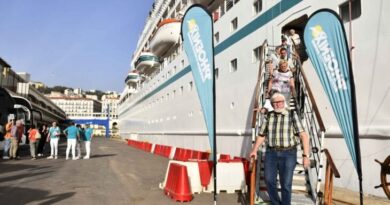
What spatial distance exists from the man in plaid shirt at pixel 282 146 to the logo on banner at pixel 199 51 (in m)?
2.19

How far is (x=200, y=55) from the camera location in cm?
776

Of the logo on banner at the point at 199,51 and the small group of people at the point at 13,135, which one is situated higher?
the logo on banner at the point at 199,51

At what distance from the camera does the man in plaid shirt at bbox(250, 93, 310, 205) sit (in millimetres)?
5473

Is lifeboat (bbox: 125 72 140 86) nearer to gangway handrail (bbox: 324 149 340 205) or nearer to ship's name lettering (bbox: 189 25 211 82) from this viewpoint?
ship's name lettering (bbox: 189 25 211 82)

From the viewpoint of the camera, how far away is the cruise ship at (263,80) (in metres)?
8.00

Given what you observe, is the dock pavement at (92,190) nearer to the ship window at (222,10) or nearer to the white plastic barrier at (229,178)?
the white plastic barrier at (229,178)

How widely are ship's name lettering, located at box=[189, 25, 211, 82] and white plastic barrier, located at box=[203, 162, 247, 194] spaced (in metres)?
2.20

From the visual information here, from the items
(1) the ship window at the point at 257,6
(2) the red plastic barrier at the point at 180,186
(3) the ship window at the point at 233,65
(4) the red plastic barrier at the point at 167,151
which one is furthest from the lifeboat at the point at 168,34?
(2) the red plastic barrier at the point at 180,186

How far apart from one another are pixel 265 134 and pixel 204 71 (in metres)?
2.32

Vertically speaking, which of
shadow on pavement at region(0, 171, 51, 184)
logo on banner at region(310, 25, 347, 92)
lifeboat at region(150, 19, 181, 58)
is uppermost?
lifeboat at region(150, 19, 181, 58)

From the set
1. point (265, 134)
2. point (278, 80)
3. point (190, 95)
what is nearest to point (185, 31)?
point (278, 80)

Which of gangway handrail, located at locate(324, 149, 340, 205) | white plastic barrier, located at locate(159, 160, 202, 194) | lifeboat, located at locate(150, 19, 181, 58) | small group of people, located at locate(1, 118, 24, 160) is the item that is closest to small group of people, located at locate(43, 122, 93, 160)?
small group of people, located at locate(1, 118, 24, 160)

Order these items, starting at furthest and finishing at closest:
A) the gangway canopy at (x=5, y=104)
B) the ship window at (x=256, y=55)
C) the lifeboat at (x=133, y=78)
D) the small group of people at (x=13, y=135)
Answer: the lifeboat at (x=133, y=78)
the gangway canopy at (x=5, y=104)
the small group of people at (x=13, y=135)
the ship window at (x=256, y=55)

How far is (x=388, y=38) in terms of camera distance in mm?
7859
